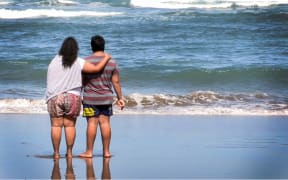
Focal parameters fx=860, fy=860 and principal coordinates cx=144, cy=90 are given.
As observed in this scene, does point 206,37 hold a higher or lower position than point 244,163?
lower

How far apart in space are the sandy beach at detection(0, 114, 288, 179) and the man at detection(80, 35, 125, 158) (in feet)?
0.72

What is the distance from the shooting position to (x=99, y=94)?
8023 mm

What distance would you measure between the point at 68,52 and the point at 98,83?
0.43 metres

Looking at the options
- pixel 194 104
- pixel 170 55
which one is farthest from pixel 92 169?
pixel 170 55

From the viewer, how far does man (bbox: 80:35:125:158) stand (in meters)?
8.01

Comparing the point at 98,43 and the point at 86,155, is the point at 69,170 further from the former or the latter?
the point at 98,43

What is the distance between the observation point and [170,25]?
88.7ft

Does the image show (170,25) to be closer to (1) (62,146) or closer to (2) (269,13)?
(2) (269,13)

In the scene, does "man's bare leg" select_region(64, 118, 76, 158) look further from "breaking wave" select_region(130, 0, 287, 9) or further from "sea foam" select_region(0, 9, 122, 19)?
"breaking wave" select_region(130, 0, 287, 9)

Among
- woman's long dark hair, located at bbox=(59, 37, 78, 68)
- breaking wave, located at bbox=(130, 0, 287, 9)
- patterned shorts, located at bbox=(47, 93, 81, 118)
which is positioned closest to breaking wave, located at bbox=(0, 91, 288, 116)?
patterned shorts, located at bbox=(47, 93, 81, 118)

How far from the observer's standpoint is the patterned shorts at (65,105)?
7867 millimetres

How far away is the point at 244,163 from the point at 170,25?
19.4m

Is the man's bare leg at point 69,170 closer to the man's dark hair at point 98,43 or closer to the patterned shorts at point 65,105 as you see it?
the patterned shorts at point 65,105

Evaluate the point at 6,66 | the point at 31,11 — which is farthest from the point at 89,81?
the point at 31,11
